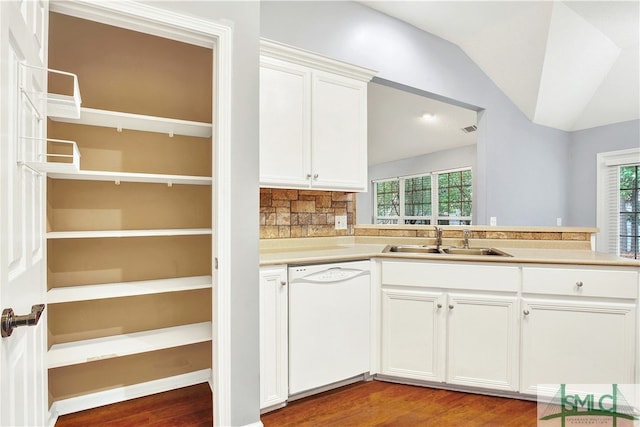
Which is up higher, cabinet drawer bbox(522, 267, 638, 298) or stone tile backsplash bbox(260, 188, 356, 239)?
stone tile backsplash bbox(260, 188, 356, 239)

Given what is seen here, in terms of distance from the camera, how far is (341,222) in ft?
9.57

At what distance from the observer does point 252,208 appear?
1752 mm

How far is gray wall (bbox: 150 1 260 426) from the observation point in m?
1.70

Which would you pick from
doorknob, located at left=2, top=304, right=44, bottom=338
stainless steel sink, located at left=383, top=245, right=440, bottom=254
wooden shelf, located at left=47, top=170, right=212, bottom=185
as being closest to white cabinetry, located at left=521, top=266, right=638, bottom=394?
stainless steel sink, located at left=383, top=245, right=440, bottom=254

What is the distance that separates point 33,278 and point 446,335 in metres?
2.08

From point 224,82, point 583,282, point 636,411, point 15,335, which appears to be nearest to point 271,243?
point 224,82

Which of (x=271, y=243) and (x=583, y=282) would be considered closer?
(x=583, y=282)

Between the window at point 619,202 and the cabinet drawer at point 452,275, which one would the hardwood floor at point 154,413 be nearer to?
the cabinet drawer at point 452,275

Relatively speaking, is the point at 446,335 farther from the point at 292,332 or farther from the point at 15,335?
the point at 15,335

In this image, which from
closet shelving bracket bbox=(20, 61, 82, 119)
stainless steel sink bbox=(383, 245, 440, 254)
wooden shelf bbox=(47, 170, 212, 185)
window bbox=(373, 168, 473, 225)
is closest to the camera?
closet shelving bracket bbox=(20, 61, 82, 119)

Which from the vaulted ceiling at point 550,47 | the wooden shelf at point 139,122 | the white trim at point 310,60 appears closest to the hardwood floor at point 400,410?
the wooden shelf at point 139,122

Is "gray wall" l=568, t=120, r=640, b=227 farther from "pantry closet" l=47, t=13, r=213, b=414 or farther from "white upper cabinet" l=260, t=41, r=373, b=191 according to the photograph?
"pantry closet" l=47, t=13, r=213, b=414

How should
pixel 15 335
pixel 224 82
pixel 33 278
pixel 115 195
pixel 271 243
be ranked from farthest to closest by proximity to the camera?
pixel 271 243, pixel 115 195, pixel 224 82, pixel 33 278, pixel 15 335

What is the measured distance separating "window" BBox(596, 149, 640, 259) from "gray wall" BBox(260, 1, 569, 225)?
0.42m
